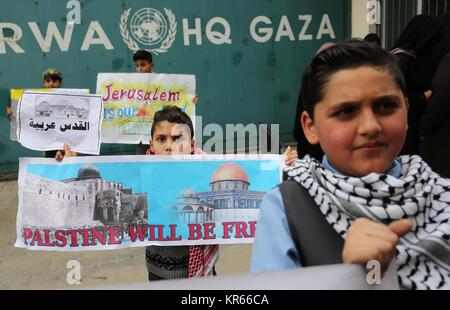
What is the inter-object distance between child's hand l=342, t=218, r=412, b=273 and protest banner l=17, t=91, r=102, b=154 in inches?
93.3

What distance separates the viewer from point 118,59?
7113 mm

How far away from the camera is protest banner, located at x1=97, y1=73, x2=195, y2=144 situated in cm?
459

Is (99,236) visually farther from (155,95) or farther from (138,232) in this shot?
(155,95)

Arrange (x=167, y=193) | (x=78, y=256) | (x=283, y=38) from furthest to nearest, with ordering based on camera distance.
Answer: (x=283, y=38) < (x=78, y=256) < (x=167, y=193)

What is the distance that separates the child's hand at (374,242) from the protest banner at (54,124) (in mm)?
2370

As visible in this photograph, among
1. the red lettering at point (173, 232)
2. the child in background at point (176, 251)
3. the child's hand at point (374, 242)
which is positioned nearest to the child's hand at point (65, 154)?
the child in background at point (176, 251)

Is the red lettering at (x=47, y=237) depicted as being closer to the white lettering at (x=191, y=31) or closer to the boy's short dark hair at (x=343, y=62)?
the boy's short dark hair at (x=343, y=62)

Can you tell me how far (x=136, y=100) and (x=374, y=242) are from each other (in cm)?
405

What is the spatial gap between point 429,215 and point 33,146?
256 cm

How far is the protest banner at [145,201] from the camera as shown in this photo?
238 cm

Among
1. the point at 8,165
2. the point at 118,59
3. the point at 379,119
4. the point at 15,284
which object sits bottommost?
the point at 15,284
